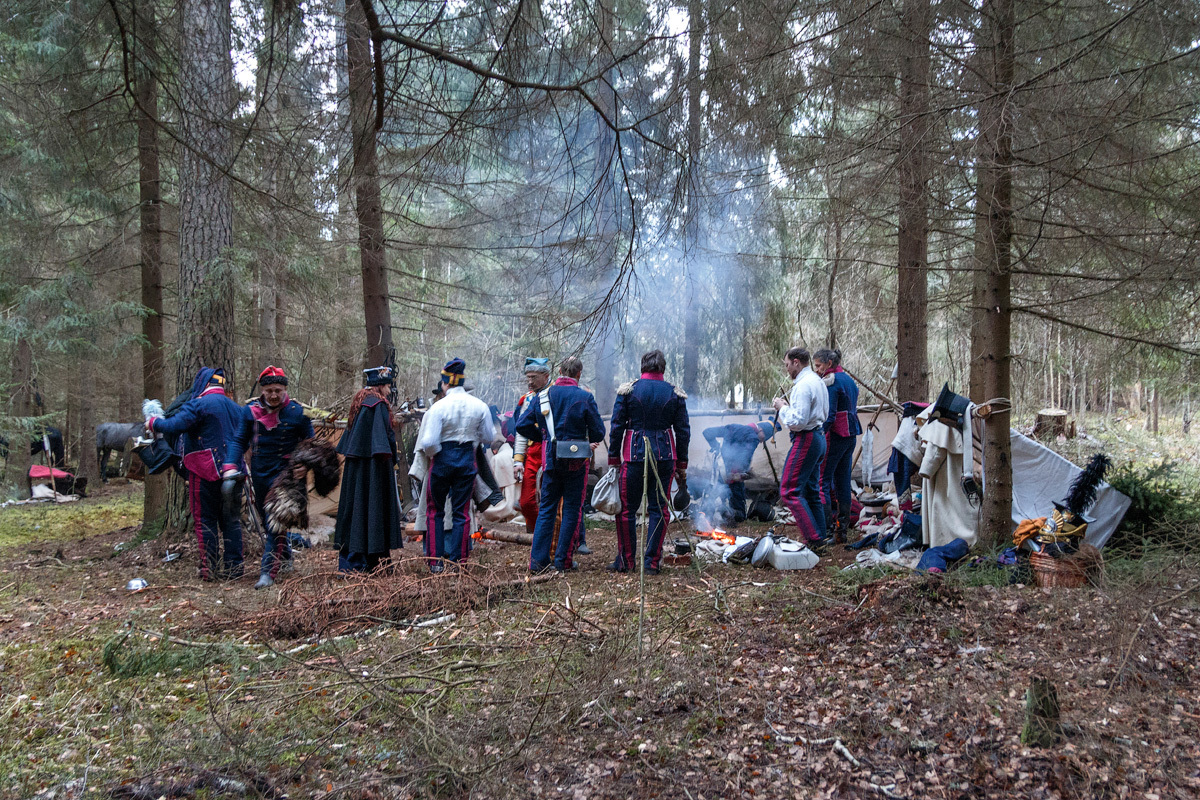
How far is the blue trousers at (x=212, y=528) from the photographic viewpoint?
6.43 meters

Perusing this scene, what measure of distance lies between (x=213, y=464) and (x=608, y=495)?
3358mm

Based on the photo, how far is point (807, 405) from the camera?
6.77 metres

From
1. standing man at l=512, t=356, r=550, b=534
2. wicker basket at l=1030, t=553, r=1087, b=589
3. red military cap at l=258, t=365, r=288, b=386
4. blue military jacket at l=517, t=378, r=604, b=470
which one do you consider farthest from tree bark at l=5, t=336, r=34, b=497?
wicker basket at l=1030, t=553, r=1087, b=589

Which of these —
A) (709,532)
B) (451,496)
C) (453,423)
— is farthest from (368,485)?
(709,532)

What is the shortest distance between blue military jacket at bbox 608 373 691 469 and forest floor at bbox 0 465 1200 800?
4.17ft

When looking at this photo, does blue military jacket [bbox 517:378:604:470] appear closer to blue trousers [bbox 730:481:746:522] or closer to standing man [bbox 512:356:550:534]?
standing man [bbox 512:356:550:534]

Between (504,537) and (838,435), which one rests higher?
(838,435)

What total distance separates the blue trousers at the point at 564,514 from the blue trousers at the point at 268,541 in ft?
7.05

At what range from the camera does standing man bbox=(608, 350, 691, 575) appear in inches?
247

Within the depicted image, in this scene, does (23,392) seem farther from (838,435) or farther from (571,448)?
(838,435)

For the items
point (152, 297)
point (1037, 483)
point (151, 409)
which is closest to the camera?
point (151, 409)

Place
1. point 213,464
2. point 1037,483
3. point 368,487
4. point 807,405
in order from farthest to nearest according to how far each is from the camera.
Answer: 1. point 1037,483
2. point 807,405
3. point 213,464
4. point 368,487

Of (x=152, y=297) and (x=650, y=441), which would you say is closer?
(x=650, y=441)

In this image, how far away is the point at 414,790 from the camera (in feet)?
9.10
